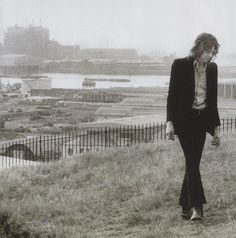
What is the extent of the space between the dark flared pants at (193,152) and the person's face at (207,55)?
0.48 meters

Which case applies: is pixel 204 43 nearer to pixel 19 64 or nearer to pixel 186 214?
pixel 186 214

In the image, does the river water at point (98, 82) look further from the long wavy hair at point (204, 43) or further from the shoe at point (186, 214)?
the long wavy hair at point (204, 43)

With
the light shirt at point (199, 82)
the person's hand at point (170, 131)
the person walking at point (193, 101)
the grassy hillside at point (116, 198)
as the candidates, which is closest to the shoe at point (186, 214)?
the grassy hillside at point (116, 198)

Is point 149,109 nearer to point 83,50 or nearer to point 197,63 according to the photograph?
point 83,50

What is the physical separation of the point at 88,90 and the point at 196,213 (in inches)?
953

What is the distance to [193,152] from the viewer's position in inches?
183

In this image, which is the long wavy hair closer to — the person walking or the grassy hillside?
the person walking

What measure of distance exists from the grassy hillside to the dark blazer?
35.9 inches

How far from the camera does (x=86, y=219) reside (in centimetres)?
551

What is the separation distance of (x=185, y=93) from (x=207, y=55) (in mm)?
364

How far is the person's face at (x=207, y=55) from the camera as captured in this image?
14.7 ft

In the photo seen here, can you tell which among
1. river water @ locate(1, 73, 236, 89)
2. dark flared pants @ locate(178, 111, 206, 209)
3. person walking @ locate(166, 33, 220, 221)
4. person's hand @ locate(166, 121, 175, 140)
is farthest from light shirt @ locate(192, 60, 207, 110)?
river water @ locate(1, 73, 236, 89)

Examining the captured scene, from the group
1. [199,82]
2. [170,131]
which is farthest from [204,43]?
[170,131]

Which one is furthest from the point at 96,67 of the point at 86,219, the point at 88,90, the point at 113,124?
the point at 86,219
